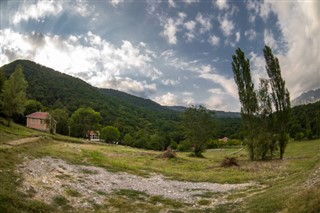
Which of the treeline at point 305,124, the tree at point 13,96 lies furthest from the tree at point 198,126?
the tree at point 13,96

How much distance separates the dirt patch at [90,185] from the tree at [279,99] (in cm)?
2678

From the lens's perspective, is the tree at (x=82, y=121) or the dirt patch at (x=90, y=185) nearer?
the dirt patch at (x=90, y=185)

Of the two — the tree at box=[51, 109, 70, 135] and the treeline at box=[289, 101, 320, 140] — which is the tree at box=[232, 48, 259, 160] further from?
the tree at box=[51, 109, 70, 135]

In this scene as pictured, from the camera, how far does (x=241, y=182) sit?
32531 millimetres

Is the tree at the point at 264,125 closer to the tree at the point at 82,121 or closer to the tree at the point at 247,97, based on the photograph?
the tree at the point at 247,97

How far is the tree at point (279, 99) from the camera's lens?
52.6 metres

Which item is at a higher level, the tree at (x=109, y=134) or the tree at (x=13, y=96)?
the tree at (x=13, y=96)

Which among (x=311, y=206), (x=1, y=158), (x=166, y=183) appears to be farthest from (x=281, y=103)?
(x=1, y=158)

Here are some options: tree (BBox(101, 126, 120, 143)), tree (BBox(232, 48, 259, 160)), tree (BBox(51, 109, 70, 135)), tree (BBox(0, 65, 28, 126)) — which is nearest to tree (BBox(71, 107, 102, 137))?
tree (BBox(51, 109, 70, 135))

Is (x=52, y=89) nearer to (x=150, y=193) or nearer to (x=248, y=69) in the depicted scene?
(x=248, y=69)

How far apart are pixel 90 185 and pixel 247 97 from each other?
141 ft

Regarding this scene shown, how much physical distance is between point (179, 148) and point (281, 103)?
9987cm

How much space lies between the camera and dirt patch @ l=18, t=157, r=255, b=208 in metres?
20.4

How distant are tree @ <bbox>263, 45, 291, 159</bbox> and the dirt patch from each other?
26785mm
